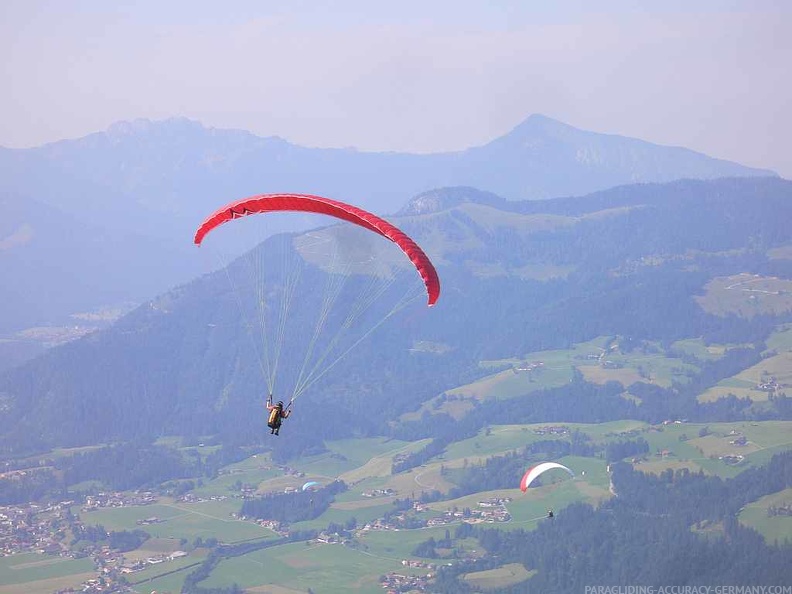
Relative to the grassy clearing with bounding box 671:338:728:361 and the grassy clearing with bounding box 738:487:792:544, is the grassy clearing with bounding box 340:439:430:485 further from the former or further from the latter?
the grassy clearing with bounding box 671:338:728:361

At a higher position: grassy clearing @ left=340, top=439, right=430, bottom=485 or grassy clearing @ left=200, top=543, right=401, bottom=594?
grassy clearing @ left=340, top=439, right=430, bottom=485

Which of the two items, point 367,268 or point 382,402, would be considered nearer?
point 382,402

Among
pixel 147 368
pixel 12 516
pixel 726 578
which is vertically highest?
pixel 147 368

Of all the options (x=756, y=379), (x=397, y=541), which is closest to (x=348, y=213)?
(x=397, y=541)

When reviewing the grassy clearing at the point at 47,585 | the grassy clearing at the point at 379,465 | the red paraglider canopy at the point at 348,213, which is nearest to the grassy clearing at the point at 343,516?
the grassy clearing at the point at 379,465

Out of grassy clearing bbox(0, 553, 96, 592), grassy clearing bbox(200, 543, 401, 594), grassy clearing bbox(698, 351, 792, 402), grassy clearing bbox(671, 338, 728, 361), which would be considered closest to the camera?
grassy clearing bbox(200, 543, 401, 594)

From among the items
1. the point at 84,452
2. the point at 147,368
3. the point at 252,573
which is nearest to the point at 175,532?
the point at 252,573

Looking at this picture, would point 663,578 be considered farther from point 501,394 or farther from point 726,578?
point 501,394

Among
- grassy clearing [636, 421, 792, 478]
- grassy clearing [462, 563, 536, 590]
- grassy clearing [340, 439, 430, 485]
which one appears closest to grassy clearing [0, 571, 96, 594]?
grassy clearing [462, 563, 536, 590]
